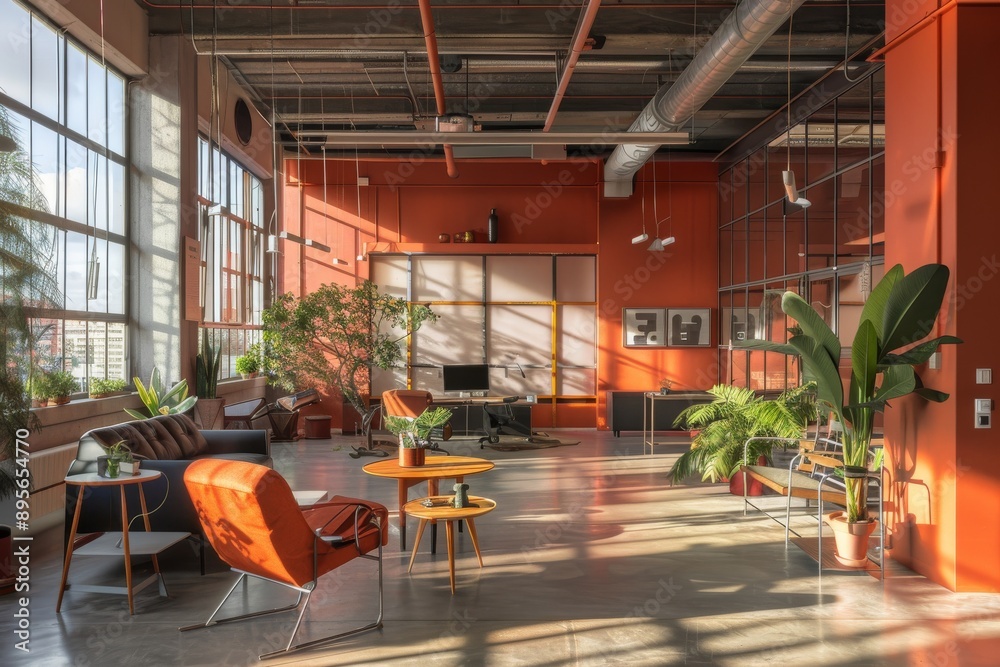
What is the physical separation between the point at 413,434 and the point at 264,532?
1.79 metres

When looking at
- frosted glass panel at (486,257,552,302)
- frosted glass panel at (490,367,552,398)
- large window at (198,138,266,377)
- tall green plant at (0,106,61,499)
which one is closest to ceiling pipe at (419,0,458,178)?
tall green plant at (0,106,61,499)

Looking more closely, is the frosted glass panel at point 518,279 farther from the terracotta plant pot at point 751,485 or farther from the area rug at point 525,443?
the terracotta plant pot at point 751,485

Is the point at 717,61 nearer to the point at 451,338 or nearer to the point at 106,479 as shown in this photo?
the point at 106,479

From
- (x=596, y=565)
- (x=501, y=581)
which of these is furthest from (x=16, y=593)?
(x=596, y=565)

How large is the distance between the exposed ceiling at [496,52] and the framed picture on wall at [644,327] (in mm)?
2993

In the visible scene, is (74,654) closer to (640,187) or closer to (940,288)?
(940,288)

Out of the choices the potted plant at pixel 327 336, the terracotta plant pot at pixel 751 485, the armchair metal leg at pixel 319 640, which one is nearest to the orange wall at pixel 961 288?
the terracotta plant pot at pixel 751 485

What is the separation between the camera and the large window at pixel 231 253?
31.3 feet

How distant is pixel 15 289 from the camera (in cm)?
460

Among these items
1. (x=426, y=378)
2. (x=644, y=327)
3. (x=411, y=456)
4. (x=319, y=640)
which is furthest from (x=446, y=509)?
(x=644, y=327)

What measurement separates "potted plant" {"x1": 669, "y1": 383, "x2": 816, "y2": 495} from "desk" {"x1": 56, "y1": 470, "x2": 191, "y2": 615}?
4.65 metres

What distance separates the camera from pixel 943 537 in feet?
15.6

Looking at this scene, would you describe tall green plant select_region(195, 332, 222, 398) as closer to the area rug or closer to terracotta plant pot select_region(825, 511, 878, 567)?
the area rug

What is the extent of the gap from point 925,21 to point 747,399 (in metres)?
3.91
